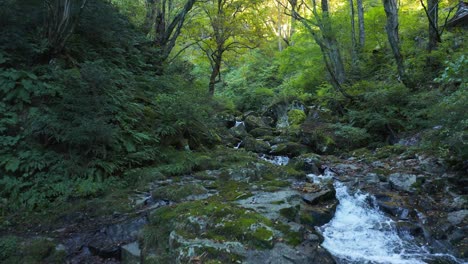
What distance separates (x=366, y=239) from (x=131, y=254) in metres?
4.15

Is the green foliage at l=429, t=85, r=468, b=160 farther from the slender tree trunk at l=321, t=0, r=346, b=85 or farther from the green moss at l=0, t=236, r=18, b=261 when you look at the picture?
the slender tree trunk at l=321, t=0, r=346, b=85

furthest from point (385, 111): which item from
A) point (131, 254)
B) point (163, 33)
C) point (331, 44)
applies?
point (131, 254)

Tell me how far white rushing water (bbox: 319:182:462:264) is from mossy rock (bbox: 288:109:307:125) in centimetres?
928

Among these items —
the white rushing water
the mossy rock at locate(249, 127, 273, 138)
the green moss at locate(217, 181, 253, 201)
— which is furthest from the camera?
the mossy rock at locate(249, 127, 273, 138)

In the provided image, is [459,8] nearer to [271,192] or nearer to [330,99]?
[330,99]

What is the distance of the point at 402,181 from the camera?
6887 mm

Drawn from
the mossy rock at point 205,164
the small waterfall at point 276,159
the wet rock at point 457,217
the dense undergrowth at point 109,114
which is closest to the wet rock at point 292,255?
Result: the wet rock at point 457,217

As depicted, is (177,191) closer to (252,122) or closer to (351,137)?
(351,137)

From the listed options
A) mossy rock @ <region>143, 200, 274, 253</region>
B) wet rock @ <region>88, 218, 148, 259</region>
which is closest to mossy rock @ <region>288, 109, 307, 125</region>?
mossy rock @ <region>143, 200, 274, 253</region>

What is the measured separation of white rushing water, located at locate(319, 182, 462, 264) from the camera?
474cm

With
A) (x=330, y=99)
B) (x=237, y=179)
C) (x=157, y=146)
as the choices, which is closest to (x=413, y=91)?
(x=330, y=99)

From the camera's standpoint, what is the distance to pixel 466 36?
11336 mm

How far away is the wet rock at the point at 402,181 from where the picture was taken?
669 centimetres

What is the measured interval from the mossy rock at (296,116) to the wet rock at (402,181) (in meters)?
8.43
